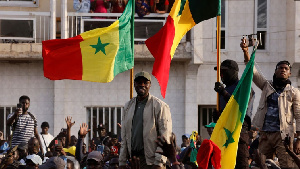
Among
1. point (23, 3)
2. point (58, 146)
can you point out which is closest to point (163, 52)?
point (58, 146)

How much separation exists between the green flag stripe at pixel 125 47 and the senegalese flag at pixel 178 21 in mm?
500

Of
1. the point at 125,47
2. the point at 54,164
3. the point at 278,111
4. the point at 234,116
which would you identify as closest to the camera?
the point at 234,116

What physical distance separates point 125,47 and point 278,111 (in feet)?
10.0

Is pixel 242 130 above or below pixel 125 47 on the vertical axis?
below

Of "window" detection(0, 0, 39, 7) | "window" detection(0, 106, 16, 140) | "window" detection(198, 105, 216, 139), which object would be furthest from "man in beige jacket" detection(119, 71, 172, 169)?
"window" detection(0, 0, 39, 7)

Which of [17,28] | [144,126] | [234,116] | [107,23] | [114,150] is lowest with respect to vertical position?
[114,150]

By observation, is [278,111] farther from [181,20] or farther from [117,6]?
[117,6]

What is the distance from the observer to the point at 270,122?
13914 millimetres

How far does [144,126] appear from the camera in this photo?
13.1 m

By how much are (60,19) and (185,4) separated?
434 inches

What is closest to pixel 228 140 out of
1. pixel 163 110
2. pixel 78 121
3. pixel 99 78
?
pixel 163 110

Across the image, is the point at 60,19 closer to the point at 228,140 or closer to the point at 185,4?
the point at 185,4

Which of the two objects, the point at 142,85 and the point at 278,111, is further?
the point at 278,111

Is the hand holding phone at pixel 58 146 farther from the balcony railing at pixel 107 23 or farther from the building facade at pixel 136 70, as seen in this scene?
the balcony railing at pixel 107 23
